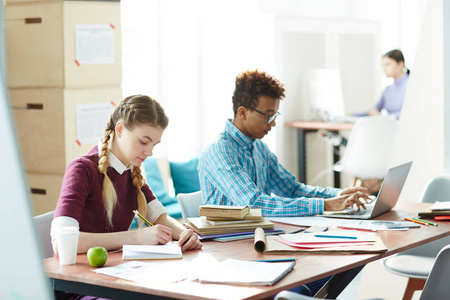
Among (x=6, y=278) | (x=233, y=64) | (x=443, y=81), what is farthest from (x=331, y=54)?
(x=6, y=278)

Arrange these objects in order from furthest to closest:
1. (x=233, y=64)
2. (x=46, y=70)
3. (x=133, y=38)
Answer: (x=233, y=64), (x=133, y=38), (x=46, y=70)

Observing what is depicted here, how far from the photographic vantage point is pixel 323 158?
7035 mm

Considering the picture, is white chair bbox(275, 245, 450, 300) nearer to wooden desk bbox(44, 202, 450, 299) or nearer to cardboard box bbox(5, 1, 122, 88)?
wooden desk bbox(44, 202, 450, 299)

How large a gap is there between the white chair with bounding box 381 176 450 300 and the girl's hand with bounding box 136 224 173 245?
1.25m

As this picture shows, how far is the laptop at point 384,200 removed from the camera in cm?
259

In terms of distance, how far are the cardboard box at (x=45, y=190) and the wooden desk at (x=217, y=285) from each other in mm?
1755

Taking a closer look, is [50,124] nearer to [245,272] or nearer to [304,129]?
[245,272]

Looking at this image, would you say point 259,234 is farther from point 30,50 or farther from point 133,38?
point 133,38

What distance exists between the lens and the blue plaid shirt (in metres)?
2.65

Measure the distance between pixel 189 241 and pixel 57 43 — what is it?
6.49 ft

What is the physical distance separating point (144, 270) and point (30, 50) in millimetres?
2318

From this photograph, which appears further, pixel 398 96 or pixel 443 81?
pixel 398 96

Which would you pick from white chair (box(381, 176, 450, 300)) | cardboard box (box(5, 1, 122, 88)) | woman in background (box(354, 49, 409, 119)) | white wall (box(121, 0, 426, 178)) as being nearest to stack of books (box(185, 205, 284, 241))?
white chair (box(381, 176, 450, 300))

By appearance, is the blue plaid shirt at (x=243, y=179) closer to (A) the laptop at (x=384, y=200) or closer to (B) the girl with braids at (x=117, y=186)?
(A) the laptop at (x=384, y=200)
